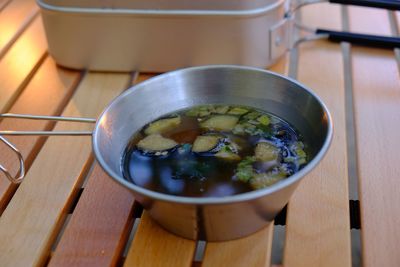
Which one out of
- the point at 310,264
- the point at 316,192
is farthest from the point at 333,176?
the point at 310,264

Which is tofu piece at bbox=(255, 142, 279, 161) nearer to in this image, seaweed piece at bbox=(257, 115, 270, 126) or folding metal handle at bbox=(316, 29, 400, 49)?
seaweed piece at bbox=(257, 115, 270, 126)

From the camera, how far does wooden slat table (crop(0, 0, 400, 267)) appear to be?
1.93 ft

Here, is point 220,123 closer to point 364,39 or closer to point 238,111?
point 238,111

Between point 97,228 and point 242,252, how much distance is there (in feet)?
0.60

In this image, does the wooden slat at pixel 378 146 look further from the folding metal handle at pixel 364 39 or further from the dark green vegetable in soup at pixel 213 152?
the dark green vegetable in soup at pixel 213 152

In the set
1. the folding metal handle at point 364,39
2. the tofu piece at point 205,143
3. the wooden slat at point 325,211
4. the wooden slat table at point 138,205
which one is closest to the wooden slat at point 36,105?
the wooden slat table at point 138,205

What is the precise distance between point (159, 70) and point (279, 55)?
0.74 ft

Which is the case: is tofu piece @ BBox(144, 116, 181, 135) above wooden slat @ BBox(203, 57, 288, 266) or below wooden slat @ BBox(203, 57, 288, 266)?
above

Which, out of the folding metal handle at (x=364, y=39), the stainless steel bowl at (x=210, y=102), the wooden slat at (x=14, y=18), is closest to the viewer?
the stainless steel bowl at (x=210, y=102)

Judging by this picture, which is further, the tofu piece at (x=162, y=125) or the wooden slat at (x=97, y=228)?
the tofu piece at (x=162, y=125)

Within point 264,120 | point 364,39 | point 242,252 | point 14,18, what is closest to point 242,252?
point 242,252

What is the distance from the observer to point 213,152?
0.65m

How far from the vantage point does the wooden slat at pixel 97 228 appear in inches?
23.3

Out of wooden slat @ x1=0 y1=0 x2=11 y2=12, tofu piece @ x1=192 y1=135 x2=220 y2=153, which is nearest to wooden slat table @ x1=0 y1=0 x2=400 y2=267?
tofu piece @ x1=192 y1=135 x2=220 y2=153
